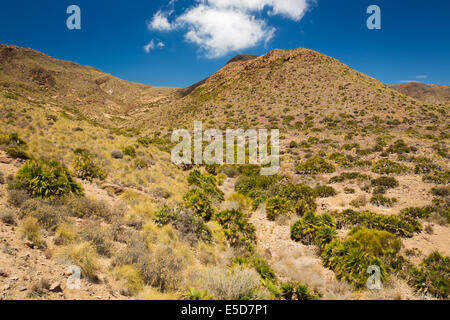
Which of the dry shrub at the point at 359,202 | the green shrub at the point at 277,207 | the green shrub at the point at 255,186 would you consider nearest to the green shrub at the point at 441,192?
the dry shrub at the point at 359,202

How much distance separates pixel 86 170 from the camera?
9156mm

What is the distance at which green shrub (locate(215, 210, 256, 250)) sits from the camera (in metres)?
7.15

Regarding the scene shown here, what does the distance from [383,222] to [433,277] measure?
2716 millimetres

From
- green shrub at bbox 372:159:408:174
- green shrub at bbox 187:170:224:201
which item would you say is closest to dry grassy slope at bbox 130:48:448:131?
green shrub at bbox 372:159:408:174

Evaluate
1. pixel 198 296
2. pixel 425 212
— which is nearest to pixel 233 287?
pixel 198 296

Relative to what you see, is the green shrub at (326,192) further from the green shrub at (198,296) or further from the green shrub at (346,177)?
the green shrub at (198,296)

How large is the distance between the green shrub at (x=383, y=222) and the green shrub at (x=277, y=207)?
6.80 feet

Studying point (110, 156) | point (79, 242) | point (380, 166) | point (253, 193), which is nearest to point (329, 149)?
point (380, 166)

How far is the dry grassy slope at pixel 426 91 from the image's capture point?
8694 cm

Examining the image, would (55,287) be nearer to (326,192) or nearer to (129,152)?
(129,152)

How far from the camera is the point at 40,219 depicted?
4.79m

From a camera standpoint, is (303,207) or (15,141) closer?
(15,141)

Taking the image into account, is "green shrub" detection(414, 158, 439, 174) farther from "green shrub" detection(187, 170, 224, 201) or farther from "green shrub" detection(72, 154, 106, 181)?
"green shrub" detection(72, 154, 106, 181)

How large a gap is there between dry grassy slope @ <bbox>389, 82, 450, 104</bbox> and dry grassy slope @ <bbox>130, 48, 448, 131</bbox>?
74.9m
